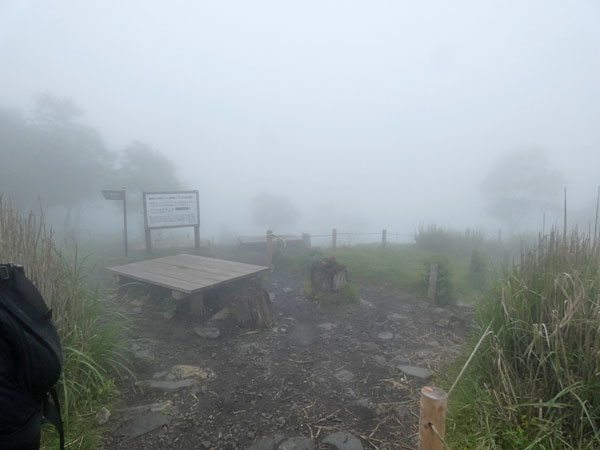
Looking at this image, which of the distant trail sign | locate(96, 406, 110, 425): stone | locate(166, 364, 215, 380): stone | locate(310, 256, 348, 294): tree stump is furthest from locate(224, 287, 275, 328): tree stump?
the distant trail sign

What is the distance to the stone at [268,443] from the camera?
2.55 metres

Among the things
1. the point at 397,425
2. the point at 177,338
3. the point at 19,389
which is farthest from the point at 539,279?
the point at 177,338

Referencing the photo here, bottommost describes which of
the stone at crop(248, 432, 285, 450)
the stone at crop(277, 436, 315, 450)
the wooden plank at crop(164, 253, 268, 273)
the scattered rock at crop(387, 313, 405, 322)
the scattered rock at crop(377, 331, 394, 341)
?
the scattered rock at crop(377, 331, 394, 341)

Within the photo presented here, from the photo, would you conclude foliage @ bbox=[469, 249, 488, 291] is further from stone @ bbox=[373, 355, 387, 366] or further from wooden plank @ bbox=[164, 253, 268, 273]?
wooden plank @ bbox=[164, 253, 268, 273]

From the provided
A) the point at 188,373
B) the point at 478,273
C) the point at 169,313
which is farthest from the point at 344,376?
the point at 478,273

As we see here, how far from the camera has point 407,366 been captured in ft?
12.6

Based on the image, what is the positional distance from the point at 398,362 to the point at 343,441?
1.59 m

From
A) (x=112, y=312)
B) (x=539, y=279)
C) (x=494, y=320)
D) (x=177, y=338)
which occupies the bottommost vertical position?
(x=177, y=338)

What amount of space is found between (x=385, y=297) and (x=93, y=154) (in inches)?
912

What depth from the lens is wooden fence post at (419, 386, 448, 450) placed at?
1.62m

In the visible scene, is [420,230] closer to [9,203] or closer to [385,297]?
[385,297]

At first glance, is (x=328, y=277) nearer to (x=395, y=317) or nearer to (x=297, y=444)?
(x=395, y=317)

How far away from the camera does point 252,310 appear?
16.4 ft

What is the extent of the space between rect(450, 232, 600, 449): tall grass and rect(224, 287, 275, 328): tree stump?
287 cm
